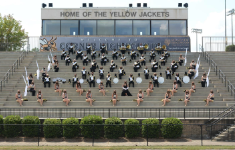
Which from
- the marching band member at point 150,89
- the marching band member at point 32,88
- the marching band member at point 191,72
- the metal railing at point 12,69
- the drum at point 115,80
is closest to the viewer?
the marching band member at point 150,89

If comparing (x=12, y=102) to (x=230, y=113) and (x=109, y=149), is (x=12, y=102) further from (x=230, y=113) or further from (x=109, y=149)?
(x=230, y=113)

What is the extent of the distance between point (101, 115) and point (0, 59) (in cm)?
1554

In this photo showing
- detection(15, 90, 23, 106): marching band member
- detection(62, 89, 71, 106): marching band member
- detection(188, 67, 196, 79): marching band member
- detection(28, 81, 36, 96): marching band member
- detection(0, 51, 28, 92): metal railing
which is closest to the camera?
detection(62, 89, 71, 106): marching band member

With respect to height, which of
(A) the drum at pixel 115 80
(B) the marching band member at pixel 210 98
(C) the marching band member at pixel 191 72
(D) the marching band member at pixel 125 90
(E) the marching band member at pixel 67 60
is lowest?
(B) the marching band member at pixel 210 98

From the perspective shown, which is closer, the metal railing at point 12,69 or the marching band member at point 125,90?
the marching band member at point 125,90

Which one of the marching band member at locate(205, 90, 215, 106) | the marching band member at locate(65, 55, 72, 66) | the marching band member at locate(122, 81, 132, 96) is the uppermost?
the marching band member at locate(65, 55, 72, 66)

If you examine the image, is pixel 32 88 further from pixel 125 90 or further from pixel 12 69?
pixel 125 90

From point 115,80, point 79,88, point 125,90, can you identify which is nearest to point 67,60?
point 79,88

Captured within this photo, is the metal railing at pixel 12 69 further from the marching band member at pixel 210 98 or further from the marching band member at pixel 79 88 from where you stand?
the marching band member at pixel 210 98

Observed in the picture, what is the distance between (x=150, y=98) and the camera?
76.4 feet

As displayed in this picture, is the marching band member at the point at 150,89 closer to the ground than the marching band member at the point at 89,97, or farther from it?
farther from it

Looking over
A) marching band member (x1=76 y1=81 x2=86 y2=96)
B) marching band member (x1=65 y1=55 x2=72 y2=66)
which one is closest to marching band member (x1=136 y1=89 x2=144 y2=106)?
marching band member (x1=76 y1=81 x2=86 y2=96)

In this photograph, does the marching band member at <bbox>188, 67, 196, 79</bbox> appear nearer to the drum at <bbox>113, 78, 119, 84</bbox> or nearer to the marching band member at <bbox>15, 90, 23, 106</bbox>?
the drum at <bbox>113, 78, 119, 84</bbox>

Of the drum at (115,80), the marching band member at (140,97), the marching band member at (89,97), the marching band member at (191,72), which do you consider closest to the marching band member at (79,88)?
the marching band member at (89,97)
